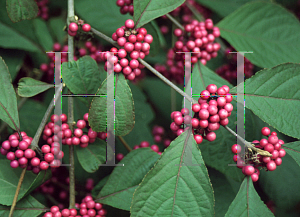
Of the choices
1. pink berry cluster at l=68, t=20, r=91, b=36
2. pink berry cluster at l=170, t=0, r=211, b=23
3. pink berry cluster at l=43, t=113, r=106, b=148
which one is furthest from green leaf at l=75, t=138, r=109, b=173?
pink berry cluster at l=170, t=0, r=211, b=23

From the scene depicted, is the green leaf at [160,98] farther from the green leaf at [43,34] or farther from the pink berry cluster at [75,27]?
the pink berry cluster at [75,27]

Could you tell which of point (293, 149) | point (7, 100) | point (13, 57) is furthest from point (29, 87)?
point (293, 149)

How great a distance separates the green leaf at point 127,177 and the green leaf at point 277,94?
0.38m

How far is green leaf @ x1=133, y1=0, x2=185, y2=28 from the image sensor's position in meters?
0.87

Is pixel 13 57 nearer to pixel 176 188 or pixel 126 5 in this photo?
pixel 126 5

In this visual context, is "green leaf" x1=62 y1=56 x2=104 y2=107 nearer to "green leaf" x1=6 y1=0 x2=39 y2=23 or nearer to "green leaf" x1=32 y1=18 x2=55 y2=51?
"green leaf" x1=6 y1=0 x2=39 y2=23

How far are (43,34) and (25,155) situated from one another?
0.78m

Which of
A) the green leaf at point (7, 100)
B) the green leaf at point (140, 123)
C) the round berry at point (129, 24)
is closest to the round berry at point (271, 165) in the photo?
the round berry at point (129, 24)

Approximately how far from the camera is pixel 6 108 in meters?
0.91

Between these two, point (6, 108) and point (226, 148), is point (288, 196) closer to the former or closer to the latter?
point (226, 148)

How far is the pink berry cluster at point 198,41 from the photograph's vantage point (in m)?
1.14

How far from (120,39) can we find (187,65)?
0.40 meters

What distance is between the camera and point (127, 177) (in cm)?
98

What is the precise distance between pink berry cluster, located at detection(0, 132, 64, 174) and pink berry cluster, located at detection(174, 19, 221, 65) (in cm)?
64
